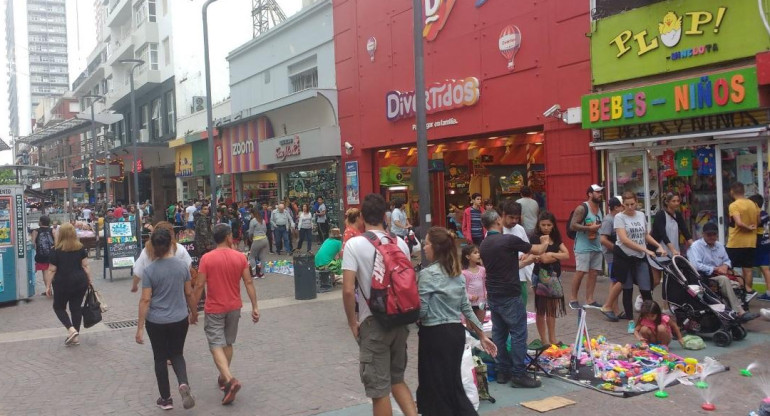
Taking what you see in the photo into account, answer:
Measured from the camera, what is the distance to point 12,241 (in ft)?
39.9

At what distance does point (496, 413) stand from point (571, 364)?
1.35 metres

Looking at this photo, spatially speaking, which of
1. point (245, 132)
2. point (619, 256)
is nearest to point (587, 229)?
point (619, 256)

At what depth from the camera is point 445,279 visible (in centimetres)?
470

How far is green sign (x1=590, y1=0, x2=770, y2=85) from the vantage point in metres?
9.93

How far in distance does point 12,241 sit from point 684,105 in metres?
12.3

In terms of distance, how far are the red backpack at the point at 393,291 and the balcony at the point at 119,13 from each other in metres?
42.9

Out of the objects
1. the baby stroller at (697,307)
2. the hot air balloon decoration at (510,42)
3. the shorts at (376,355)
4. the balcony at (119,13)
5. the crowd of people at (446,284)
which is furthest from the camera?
the balcony at (119,13)

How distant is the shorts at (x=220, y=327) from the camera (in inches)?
241

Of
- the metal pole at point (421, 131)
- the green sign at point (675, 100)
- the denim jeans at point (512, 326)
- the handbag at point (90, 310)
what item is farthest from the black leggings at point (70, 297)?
the green sign at point (675, 100)

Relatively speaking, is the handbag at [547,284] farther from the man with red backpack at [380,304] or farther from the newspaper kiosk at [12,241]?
the newspaper kiosk at [12,241]

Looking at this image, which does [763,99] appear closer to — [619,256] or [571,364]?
[619,256]

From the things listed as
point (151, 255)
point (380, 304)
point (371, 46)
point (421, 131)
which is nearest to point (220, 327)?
point (151, 255)

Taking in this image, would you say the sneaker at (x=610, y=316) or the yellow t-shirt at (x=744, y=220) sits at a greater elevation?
the yellow t-shirt at (x=744, y=220)

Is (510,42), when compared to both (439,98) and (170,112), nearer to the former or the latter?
(439,98)
